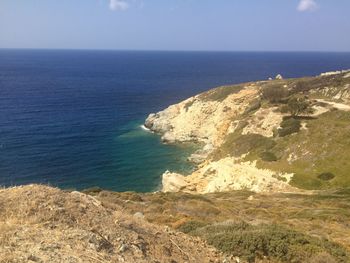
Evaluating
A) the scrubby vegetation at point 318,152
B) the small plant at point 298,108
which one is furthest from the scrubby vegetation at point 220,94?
the scrubby vegetation at point 318,152

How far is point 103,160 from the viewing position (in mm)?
68812

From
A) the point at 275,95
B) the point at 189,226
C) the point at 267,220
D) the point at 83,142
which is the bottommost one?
the point at 83,142

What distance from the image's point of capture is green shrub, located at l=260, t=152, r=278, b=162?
55825 mm

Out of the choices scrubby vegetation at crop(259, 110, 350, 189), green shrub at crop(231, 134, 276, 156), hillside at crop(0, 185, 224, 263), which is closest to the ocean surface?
green shrub at crop(231, 134, 276, 156)

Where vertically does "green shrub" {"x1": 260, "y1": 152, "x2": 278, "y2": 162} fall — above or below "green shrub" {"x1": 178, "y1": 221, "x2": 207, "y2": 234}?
below

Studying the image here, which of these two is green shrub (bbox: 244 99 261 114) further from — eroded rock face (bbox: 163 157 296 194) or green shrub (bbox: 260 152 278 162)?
green shrub (bbox: 260 152 278 162)

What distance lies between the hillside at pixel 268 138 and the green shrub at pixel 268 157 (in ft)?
0.57

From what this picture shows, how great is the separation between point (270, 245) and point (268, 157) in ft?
141

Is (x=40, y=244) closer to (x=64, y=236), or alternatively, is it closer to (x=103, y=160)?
(x=64, y=236)

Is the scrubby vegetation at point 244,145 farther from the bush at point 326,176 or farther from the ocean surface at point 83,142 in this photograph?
the bush at point 326,176

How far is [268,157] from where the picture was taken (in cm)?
5638

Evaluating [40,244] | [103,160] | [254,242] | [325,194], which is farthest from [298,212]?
[103,160]

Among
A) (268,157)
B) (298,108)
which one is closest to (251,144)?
(268,157)

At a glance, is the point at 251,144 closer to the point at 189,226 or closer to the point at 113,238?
the point at 189,226
